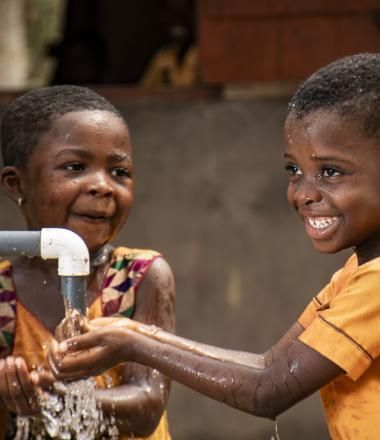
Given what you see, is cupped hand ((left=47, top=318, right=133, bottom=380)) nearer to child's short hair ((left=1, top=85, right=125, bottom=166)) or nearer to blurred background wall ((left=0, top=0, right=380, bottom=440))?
child's short hair ((left=1, top=85, right=125, bottom=166))

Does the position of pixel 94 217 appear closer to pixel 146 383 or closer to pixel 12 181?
pixel 12 181

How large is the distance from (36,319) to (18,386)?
32 centimetres

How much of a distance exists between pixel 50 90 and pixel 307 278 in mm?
2905

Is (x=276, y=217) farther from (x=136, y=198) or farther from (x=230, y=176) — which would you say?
(x=136, y=198)

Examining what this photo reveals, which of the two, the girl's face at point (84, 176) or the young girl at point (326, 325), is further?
the girl's face at point (84, 176)

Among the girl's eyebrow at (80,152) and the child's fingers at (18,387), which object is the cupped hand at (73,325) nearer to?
the child's fingers at (18,387)

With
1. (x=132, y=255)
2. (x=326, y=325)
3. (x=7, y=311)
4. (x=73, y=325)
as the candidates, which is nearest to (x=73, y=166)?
(x=132, y=255)

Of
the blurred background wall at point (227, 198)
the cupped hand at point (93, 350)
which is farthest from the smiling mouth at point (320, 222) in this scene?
the blurred background wall at point (227, 198)

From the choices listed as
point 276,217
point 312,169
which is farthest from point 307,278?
point 312,169

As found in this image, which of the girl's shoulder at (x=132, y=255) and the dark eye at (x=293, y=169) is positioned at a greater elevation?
the dark eye at (x=293, y=169)

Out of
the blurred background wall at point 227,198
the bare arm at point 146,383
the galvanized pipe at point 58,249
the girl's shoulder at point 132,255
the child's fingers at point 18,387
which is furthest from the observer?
the blurred background wall at point 227,198

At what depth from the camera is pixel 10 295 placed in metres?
3.06

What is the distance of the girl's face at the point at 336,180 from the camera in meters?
2.51

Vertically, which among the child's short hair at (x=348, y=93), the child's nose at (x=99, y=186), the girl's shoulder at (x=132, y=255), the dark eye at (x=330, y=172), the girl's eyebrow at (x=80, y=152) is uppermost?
the child's short hair at (x=348, y=93)
